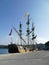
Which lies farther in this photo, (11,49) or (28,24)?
(28,24)

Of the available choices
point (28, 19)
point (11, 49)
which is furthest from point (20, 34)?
point (11, 49)

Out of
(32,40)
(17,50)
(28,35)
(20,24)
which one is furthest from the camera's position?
(32,40)

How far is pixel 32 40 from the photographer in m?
124

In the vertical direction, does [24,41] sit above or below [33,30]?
below

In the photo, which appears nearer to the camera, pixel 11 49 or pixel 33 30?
pixel 11 49

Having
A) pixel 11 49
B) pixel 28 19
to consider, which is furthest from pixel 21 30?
pixel 11 49

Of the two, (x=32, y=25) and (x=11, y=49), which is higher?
(x=32, y=25)

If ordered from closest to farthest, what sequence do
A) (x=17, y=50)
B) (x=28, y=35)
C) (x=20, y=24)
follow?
(x=17, y=50) < (x=20, y=24) < (x=28, y=35)

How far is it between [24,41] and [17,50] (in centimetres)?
3520

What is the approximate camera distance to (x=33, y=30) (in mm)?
127500

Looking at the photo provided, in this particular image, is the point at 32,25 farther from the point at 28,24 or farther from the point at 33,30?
the point at 28,24

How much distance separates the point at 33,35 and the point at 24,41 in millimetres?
17744

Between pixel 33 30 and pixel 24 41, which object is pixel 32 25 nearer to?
pixel 33 30

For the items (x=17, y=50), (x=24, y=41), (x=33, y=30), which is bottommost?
(x=17, y=50)
